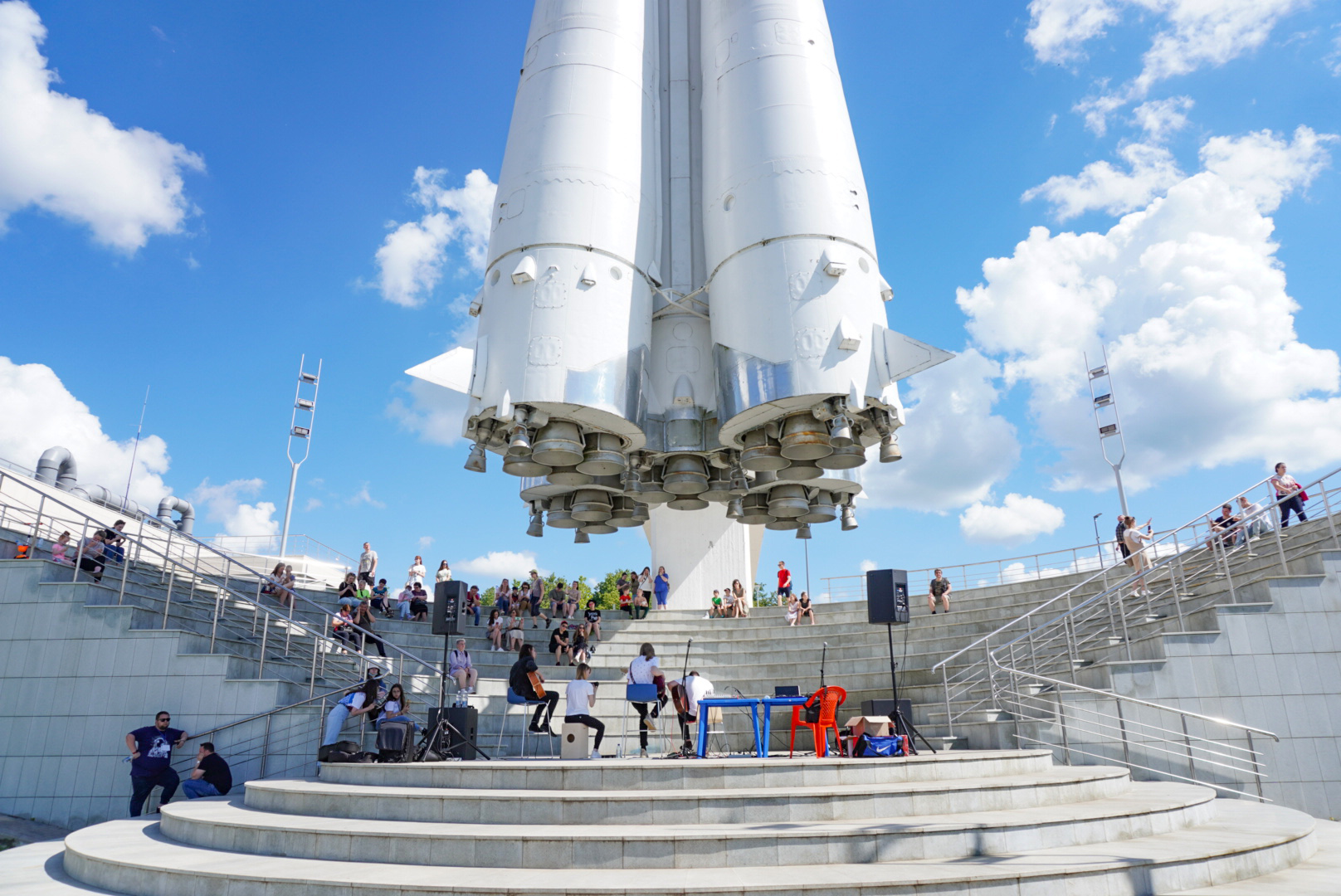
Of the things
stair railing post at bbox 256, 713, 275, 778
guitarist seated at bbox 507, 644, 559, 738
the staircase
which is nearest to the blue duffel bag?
the staircase

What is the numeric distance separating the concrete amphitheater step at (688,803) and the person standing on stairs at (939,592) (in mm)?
10004

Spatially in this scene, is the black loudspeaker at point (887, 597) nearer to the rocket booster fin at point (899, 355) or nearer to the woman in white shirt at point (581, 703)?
the woman in white shirt at point (581, 703)

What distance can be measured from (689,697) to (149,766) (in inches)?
284

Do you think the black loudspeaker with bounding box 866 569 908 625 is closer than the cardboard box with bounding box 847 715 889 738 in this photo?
No

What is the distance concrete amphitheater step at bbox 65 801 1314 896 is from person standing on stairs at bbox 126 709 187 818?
12.4ft

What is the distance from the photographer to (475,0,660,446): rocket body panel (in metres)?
14.6

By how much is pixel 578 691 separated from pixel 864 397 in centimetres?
732

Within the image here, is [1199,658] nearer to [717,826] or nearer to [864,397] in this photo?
[864,397]

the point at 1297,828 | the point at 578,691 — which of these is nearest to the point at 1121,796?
the point at 1297,828

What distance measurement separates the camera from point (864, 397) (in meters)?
14.6

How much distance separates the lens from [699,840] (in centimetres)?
618

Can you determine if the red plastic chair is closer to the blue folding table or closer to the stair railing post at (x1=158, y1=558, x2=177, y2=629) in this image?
the blue folding table

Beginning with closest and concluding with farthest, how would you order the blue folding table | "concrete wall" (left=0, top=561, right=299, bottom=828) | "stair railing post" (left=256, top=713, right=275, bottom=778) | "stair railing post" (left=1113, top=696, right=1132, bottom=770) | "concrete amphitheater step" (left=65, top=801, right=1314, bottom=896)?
"concrete amphitheater step" (left=65, top=801, right=1314, bottom=896)
the blue folding table
"stair railing post" (left=1113, top=696, right=1132, bottom=770)
"stair railing post" (left=256, top=713, right=275, bottom=778)
"concrete wall" (left=0, top=561, right=299, bottom=828)

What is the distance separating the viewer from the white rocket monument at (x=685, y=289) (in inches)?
575
